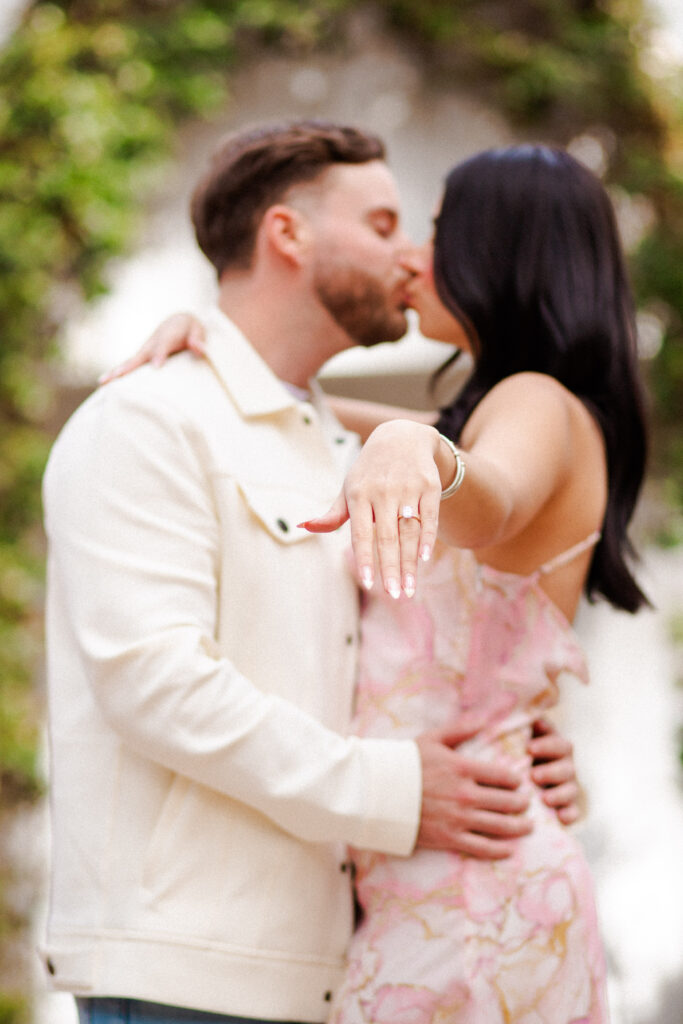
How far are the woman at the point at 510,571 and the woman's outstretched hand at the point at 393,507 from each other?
0.20 m

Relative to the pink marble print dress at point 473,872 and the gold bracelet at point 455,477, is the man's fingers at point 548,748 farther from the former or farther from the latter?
the gold bracelet at point 455,477

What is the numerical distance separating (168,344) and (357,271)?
459 millimetres

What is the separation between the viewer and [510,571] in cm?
173

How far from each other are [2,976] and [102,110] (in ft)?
10.6

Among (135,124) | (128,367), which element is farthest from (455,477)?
(135,124)

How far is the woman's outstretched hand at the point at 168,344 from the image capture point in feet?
6.39

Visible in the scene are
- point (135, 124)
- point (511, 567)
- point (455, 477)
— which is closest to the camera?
point (455, 477)

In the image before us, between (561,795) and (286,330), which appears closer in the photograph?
(561,795)

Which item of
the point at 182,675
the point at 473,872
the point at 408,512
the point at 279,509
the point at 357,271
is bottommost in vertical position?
the point at 473,872

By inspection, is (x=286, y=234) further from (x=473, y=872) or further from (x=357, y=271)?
(x=473, y=872)

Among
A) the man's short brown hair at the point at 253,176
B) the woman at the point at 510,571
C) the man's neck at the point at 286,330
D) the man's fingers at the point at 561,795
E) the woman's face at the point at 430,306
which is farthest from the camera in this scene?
the man's short brown hair at the point at 253,176

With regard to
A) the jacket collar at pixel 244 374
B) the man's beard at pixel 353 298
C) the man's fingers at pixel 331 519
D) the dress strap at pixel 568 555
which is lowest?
the dress strap at pixel 568 555

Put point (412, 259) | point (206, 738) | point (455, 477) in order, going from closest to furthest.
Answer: point (455, 477), point (206, 738), point (412, 259)

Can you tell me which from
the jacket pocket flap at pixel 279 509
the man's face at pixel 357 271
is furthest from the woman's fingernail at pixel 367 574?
the man's face at pixel 357 271
